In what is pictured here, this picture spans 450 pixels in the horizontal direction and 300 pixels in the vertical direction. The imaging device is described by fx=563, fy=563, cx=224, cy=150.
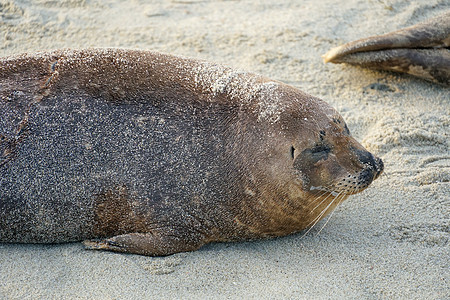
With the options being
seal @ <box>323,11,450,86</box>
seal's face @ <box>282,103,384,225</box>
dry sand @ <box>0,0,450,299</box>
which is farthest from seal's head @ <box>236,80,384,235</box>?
seal @ <box>323,11,450,86</box>

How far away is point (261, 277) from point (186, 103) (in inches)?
47.1

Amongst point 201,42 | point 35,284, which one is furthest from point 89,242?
point 201,42

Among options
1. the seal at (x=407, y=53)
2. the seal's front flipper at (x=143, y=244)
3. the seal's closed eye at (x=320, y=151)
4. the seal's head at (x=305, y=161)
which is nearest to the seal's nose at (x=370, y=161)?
the seal's head at (x=305, y=161)

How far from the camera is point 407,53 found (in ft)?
17.9

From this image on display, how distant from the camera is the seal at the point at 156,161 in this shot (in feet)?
11.5

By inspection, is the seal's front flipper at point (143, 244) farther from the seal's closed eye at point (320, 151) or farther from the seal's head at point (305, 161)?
the seal's closed eye at point (320, 151)

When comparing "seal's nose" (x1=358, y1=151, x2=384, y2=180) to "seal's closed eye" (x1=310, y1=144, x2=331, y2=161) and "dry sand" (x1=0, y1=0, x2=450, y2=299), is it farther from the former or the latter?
"dry sand" (x1=0, y1=0, x2=450, y2=299)

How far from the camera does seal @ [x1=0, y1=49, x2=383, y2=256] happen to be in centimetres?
351

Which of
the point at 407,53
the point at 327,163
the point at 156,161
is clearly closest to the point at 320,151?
the point at 327,163

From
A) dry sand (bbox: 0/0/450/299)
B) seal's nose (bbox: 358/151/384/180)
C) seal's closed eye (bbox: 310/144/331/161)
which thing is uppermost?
seal's closed eye (bbox: 310/144/331/161)

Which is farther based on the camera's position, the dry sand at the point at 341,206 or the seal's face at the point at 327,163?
the seal's face at the point at 327,163

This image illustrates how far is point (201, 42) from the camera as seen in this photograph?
5.95 meters

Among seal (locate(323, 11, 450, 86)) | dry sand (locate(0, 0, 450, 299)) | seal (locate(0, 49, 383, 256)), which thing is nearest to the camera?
dry sand (locate(0, 0, 450, 299))

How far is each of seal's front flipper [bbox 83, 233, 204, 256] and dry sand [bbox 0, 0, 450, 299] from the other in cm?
5
